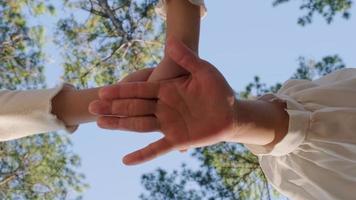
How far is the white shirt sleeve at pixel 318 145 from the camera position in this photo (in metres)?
1.54

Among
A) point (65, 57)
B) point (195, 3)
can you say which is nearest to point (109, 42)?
point (65, 57)

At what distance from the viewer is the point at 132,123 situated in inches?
50.8

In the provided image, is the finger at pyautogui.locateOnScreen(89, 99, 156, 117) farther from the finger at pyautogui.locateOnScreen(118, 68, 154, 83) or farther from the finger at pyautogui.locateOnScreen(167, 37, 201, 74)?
the finger at pyautogui.locateOnScreen(118, 68, 154, 83)

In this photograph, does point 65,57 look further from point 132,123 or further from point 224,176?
point 132,123

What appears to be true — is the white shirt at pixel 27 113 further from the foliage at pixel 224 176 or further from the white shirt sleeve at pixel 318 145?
the foliage at pixel 224 176

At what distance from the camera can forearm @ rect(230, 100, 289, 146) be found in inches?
52.2

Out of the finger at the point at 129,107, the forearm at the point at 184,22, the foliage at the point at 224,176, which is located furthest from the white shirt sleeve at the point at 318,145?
the foliage at the point at 224,176

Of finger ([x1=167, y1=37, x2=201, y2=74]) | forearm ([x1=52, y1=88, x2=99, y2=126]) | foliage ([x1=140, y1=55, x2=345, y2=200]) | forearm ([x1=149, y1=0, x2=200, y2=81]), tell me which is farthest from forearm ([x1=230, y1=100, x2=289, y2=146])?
foliage ([x1=140, y1=55, x2=345, y2=200])

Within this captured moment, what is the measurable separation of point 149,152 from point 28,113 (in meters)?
0.44

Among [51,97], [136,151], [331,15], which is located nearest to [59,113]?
[51,97]

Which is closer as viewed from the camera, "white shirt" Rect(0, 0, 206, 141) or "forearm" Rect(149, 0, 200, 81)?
"white shirt" Rect(0, 0, 206, 141)

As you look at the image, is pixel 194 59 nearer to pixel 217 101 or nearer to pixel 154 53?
pixel 217 101

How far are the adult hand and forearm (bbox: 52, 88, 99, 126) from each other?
0.23m

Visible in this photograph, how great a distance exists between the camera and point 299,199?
176cm
